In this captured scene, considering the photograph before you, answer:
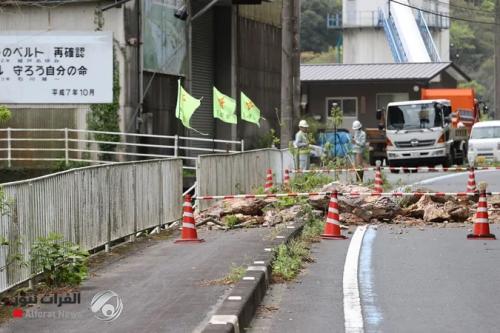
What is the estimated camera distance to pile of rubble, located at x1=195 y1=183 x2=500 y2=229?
19.9m

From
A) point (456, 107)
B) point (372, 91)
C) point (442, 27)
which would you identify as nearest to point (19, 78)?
point (456, 107)

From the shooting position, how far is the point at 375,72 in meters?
64.6

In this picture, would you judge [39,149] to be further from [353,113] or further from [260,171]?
[353,113]

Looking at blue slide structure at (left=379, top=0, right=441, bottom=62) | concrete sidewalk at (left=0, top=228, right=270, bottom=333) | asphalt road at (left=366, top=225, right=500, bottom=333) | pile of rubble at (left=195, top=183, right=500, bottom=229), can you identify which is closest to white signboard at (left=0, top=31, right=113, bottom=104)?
pile of rubble at (left=195, top=183, right=500, bottom=229)

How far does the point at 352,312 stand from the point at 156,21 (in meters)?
23.2

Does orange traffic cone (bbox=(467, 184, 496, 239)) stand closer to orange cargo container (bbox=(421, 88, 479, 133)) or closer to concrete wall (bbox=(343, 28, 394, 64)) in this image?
orange cargo container (bbox=(421, 88, 479, 133))

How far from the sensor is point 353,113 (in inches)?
2613

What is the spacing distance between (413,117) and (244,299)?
31.6m

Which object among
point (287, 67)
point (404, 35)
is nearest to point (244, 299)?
point (287, 67)

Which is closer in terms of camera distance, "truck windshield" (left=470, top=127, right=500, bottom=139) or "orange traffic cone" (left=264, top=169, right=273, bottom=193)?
"orange traffic cone" (left=264, top=169, right=273, bottom=193)

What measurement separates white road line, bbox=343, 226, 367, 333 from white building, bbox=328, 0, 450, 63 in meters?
59.4

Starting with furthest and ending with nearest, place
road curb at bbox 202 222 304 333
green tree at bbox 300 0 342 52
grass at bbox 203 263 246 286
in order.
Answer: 1. green tree at bbox 300 0 342 52
2. grass at bbox 203 263 246 286
3. road curb at bbox 202 222 304 333

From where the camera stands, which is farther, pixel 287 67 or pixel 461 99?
pixel 461 99

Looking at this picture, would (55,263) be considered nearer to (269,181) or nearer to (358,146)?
(269,181)
